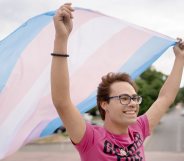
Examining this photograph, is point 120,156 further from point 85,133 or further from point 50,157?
point 50,157

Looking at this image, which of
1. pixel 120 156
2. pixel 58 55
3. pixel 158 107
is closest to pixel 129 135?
pixel 120 156

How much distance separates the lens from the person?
208cm

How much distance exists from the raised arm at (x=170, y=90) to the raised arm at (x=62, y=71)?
75cm

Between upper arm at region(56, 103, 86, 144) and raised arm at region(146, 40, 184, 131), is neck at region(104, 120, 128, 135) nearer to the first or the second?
upper arm at region(56, 103, 86, 144)

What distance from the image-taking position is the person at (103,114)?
2076 mm

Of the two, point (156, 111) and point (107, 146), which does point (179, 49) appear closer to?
point (156, 111)

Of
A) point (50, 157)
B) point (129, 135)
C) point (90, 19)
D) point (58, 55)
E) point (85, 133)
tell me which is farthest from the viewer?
point (50, 157)

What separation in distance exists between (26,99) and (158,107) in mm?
845

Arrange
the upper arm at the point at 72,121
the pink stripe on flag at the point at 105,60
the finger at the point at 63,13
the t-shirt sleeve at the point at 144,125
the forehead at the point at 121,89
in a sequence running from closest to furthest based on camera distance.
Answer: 1. the finger at the point at 63,13
2. the upper arm at the point at 72,121
3. the forehead at the point at 121,89
4. the t-shirt sleeve at the point at 144,125
5. the pink stripe on flag at the point at 105,60

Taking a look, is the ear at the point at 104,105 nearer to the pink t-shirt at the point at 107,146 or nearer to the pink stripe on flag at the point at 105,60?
the pink t-shirt at the point at 107,146

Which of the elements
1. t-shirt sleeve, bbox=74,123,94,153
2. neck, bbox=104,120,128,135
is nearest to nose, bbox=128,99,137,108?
neck, bbox=104,120,128,135

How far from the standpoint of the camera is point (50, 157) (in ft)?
49.8

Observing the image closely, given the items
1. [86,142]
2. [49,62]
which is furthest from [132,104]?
[49,62]

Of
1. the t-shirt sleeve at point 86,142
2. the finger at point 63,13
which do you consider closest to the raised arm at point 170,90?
the t-shirt sleeve at point 86,142
